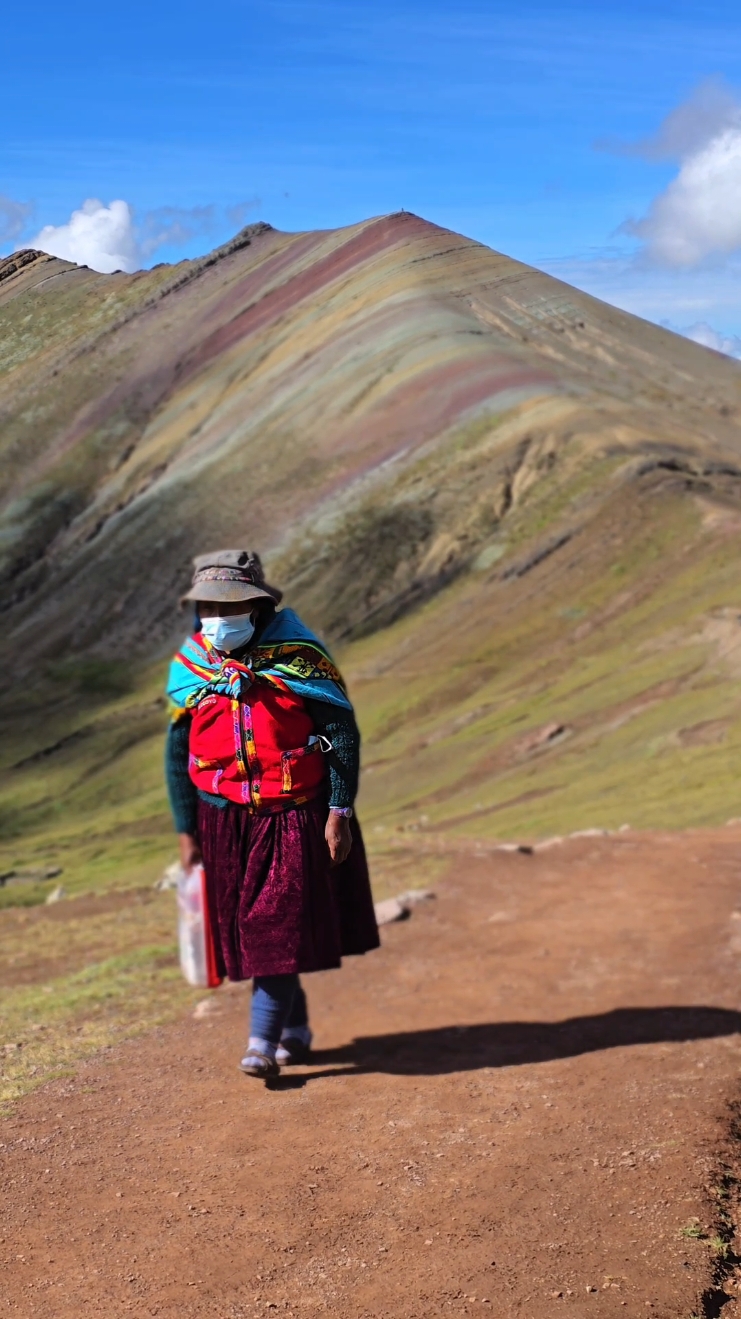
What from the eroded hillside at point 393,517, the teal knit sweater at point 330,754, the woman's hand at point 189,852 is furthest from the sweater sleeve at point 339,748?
the eroded hillside at point 393,517

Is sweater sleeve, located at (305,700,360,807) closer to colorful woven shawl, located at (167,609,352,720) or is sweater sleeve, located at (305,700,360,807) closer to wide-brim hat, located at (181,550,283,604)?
colorful woven shawl, located at (167,609,352,720)

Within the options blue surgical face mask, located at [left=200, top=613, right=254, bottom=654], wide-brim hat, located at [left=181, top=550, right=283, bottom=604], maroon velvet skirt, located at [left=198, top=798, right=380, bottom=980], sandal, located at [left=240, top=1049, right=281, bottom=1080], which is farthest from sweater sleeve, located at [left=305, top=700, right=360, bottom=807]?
sandal, located at [left=240, top=1049, right=281, bottom=1080]

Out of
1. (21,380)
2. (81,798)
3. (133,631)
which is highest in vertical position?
(21,380)

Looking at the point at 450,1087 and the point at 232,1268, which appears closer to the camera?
the point at 232,1268

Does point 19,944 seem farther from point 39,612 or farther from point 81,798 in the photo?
point 39,612

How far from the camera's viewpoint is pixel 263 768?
6008mm

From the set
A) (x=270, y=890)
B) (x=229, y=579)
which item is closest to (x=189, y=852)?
(x=270, y=890)

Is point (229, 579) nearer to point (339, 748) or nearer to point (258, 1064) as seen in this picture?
point (339, 748)

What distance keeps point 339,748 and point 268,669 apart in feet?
1.48

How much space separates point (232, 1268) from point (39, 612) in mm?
46661

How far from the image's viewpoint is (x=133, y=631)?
46.1 meters

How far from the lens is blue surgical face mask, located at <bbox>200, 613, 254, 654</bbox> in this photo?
5.93 m

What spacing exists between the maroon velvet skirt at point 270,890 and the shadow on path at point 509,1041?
608 millimetres

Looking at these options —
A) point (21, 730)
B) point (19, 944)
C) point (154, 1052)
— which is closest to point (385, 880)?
point (19, 944)
